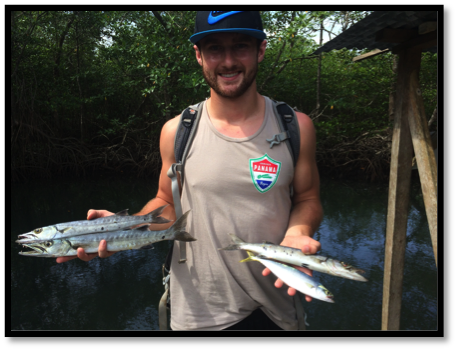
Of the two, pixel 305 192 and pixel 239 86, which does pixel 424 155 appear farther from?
pixel 239 86

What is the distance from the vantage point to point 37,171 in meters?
14.4

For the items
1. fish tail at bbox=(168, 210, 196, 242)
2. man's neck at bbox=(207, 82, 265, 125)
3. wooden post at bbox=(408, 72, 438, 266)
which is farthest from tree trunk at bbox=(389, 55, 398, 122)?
fish tail at bbox=(168, 210, 196, 242)

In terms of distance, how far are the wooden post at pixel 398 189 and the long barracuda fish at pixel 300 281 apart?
2218mm

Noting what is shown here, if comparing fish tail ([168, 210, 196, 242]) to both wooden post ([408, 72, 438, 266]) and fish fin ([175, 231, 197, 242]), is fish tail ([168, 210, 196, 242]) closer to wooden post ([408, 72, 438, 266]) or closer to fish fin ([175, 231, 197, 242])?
fish fin ([175, 231, 197, 242])

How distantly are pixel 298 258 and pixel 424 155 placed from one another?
2.09 meters

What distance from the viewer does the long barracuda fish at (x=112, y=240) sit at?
2.11 metres

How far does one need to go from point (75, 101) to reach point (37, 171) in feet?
9.79

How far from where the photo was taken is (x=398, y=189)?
12.6 feet

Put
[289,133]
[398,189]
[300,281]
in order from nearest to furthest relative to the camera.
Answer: [300,281]
[289,133]
[398,189]

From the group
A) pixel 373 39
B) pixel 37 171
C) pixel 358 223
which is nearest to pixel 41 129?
pixel 37 171

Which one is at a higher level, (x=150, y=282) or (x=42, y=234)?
A: (x=42, y=234)

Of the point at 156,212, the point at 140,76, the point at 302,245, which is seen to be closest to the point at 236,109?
the point at 156,212

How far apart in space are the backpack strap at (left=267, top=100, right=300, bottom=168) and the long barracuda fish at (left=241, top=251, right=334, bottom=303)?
657 millimetres

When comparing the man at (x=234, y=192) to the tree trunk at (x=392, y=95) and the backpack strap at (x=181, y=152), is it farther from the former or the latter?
the tree trunk at (x=392, y=95)
